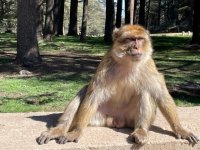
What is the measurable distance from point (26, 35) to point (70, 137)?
8.95 m

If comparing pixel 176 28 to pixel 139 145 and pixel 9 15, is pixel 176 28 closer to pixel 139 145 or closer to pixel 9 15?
pixel 9 15

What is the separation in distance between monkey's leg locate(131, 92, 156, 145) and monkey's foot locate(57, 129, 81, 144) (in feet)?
1.84

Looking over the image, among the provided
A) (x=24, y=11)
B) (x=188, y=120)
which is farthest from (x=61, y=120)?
(x=24, y=11)

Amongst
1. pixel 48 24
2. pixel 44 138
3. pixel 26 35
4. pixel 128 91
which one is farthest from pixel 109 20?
pixel 44 138

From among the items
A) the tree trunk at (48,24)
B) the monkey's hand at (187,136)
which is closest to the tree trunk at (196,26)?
the tree trunk at (48,24)

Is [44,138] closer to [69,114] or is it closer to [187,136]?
[69,114]

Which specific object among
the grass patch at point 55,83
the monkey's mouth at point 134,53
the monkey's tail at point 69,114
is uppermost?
the monkey's mouth at point 134,53

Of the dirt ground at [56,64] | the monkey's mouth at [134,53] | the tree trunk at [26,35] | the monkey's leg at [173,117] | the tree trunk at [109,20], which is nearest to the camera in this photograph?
the monkey's mouth at [134,53]

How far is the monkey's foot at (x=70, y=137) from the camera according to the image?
188 inches

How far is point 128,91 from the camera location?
16.3ft

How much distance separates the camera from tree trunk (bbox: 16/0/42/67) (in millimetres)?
13250

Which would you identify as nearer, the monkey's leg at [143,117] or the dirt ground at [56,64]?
the monkey's leg at [143,117]

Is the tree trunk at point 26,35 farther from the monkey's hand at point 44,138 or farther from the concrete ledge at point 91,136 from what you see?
the monkey's hand at point 44,138

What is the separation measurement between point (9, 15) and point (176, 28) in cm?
1696
